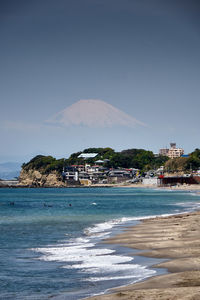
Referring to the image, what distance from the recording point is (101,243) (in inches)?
1142

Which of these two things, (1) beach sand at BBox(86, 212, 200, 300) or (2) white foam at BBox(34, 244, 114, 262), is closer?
(1) beach sand at BBox(86, 212, 200, 300)

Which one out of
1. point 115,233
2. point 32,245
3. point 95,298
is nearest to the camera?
point 95,298

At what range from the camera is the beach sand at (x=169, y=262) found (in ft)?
46.7

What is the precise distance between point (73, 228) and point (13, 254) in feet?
48.6

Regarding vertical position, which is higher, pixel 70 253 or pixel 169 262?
pixel 169 262

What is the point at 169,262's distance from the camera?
20047 mm

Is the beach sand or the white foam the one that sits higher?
the beach sand

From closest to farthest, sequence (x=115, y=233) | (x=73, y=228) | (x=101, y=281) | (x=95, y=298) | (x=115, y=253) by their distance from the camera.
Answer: (x=95, y=298) → (x=101, y=281) → (x=115, y=253) → (x=115, y=233) → (x=73, y=228)

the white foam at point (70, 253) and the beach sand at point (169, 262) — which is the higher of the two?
the beach sand at point (169, 262)

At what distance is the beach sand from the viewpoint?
14.2 metres

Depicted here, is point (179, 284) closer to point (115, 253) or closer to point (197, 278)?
point (197, 278)

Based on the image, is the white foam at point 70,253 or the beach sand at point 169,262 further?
the white foam at point 70,253

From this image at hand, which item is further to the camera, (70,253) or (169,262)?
(70,253)

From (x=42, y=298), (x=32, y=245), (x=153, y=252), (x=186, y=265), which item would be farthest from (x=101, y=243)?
(x=42, y=298)
